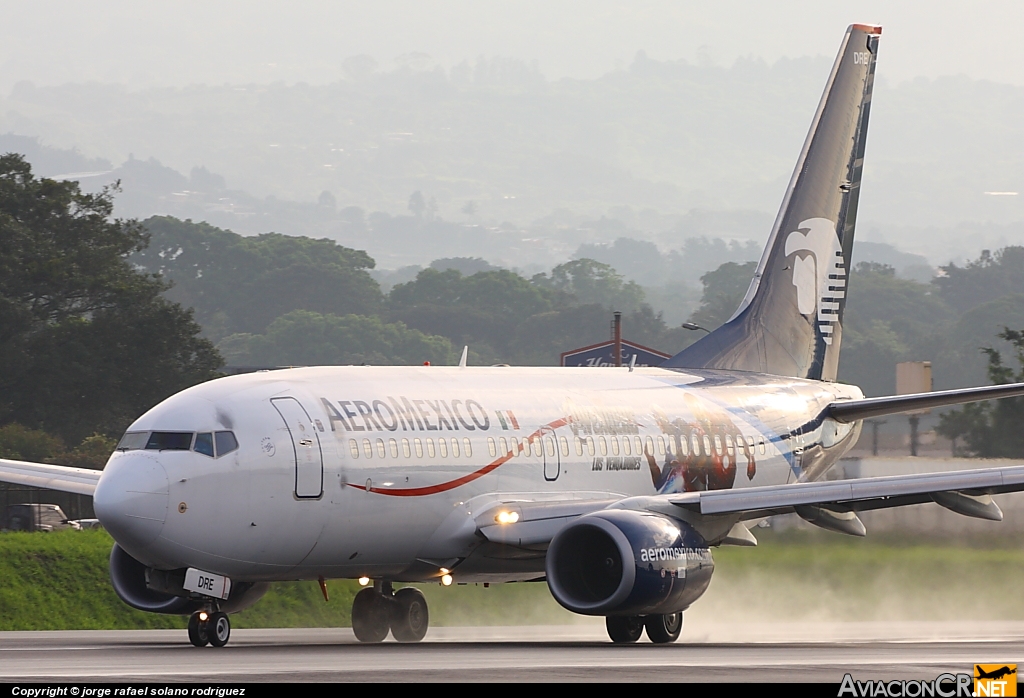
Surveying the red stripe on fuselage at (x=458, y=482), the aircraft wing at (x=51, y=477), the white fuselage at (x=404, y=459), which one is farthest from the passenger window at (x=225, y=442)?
the aircraft wing at (x=51, y=477)

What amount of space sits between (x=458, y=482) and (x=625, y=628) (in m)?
3.19

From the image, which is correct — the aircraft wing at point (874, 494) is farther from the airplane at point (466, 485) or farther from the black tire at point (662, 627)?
the black tire at point (662, 627)

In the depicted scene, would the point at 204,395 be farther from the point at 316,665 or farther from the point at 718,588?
the point at 718,588

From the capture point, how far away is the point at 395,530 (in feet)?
80.6

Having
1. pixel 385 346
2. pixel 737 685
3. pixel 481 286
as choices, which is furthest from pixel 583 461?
pixel 481 286

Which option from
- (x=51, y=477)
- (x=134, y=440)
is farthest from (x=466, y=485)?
(x=51, y=477)

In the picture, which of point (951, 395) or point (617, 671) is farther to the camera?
point (951, 395)

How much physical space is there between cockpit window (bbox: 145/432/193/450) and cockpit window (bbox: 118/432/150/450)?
0.26 feet

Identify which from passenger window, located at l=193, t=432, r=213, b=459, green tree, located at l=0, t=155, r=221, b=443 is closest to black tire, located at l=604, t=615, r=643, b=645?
passenger window, located at l=193, t=432, r=213, b=459

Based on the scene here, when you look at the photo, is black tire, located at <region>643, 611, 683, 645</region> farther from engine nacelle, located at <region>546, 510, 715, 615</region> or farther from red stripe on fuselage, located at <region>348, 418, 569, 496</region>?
red stripe on fuselage, located at <region>348, 418, 569, 496</region>

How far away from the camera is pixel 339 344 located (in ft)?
527

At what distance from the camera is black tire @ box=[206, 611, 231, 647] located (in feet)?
74.6

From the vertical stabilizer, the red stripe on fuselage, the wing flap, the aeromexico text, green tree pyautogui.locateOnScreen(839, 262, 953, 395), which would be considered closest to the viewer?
the wing flap

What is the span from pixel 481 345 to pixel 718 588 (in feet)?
441
